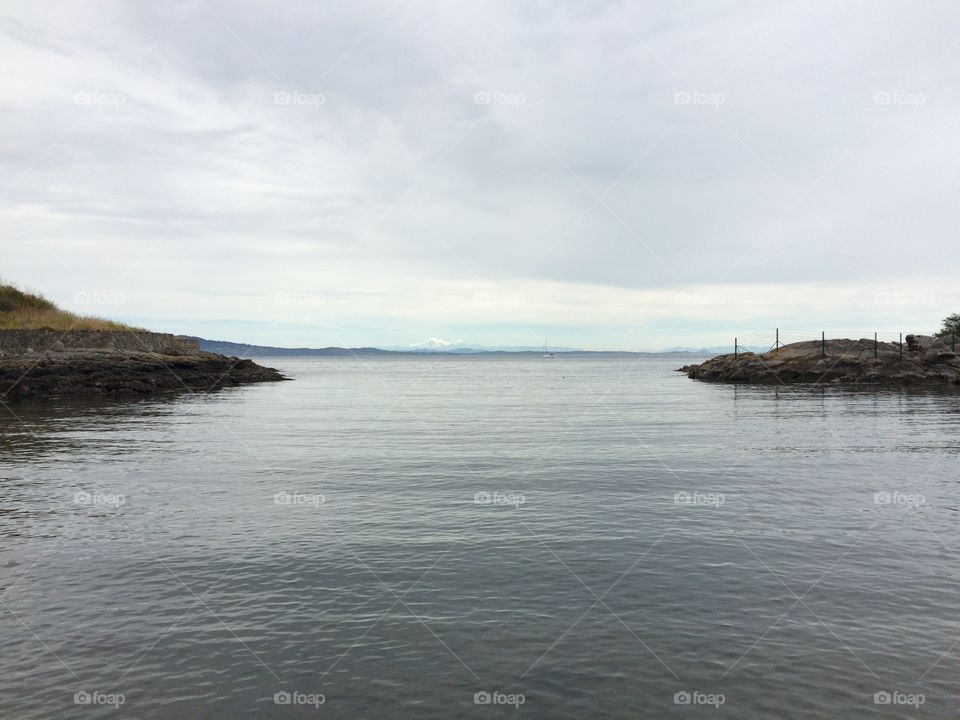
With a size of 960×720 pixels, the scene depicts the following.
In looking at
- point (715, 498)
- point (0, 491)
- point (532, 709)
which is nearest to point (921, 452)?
point (715, 498)

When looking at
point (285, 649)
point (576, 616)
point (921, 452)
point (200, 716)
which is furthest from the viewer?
point (921, 452)

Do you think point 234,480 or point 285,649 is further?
point 234,480

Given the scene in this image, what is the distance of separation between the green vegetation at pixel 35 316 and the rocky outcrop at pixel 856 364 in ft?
260

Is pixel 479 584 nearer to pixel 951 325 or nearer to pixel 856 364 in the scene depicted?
pixel 856 364

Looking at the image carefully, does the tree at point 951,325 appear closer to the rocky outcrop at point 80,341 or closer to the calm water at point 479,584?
the calm water at point 479,584

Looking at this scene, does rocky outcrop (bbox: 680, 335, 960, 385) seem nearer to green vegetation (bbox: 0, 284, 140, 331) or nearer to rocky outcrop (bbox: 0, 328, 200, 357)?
rocky outcrop (bbox: 0, 328, 200, 357)

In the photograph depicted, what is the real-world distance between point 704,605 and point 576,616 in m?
2.18

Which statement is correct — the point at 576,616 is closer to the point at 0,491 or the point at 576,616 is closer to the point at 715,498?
the point at 715,498

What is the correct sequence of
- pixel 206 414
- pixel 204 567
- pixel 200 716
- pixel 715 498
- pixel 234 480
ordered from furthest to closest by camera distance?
pixel 206 414 < pixel 234 480 < pixel 715 498 < pixel 204 567 < pixel 200 716

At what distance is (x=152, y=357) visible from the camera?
71.8 metres

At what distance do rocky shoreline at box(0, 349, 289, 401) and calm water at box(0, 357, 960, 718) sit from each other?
1541 inches

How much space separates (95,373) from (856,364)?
82.6 metres

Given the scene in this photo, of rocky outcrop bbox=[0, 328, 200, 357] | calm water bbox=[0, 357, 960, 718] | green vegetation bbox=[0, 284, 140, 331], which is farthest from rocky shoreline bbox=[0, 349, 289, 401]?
calm water bbox=[0, 357, 960, 718]

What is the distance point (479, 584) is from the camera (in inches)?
467
